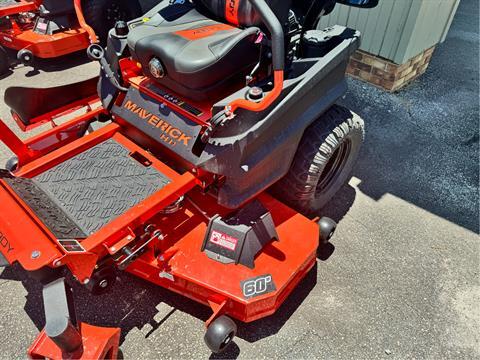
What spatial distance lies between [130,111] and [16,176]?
0.82 metres

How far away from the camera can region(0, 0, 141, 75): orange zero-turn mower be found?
15.0ft

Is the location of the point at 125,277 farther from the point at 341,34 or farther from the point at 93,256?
the point at 341,34

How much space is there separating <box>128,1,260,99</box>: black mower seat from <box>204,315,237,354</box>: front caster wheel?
1372 millimetres

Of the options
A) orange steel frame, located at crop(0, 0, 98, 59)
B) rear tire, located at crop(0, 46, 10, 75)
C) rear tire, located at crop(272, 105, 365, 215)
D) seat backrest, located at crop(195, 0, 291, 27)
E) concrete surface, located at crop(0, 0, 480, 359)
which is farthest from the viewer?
rear tire, located at crop(0, 46, 10, 75)

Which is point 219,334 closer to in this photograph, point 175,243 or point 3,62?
point 175,243

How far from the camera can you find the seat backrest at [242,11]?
8.57ft

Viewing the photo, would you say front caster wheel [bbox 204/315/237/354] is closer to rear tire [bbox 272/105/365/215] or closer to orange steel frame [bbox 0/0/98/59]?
rear tire [bbox 272/105/365/215]

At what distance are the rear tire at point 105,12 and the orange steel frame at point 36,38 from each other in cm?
21

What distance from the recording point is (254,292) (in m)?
2.21

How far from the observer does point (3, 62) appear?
15.8ft

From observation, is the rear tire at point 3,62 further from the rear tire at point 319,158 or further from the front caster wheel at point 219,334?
the front caster wheel at point 219,334

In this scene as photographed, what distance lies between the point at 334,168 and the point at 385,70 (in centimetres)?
202

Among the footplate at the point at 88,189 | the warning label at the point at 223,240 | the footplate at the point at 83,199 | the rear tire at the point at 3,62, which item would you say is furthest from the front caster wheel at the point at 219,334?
the rear tire at the point at 3,62

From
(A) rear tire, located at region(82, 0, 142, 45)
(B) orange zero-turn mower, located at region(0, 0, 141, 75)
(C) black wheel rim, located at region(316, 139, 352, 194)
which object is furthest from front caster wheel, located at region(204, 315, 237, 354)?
(A) rear tire, located at region(82, 0, 142, 45)
